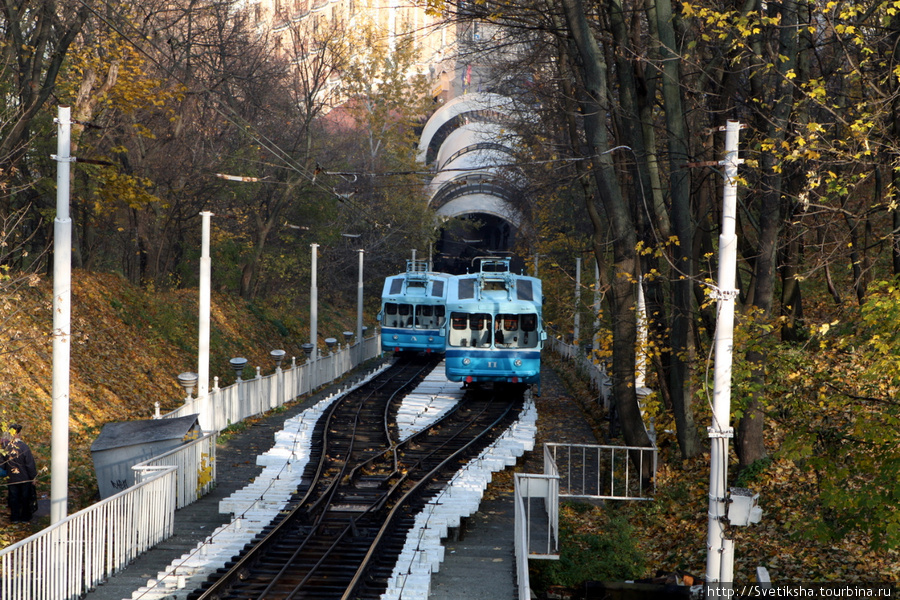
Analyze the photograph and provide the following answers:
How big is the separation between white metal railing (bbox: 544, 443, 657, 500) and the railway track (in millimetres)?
2048

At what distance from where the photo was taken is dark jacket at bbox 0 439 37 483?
1188 centimetres

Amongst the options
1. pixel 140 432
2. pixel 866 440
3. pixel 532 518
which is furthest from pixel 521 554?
pixel 140 432

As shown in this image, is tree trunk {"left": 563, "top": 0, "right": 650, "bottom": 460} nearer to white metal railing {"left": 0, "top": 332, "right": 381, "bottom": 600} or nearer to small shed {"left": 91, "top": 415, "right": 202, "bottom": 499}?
white metal railing {"left": 0, "top": 332, "right": 381, "bottom": 600}

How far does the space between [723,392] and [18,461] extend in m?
9.23

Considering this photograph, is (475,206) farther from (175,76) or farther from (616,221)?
(616,221)

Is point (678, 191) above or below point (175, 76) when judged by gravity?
below

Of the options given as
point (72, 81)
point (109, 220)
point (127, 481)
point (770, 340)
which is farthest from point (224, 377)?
point (770, 340)

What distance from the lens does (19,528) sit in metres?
12.2

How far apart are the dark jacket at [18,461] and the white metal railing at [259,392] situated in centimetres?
404

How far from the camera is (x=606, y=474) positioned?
17125 mm

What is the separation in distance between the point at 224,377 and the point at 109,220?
25.1 ft

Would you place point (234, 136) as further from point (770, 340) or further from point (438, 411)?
point (770, 340)

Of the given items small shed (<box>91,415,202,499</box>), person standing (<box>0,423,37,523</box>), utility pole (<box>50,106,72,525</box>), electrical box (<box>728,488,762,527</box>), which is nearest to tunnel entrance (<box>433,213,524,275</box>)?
small shed (<box>91,415,202,499</box>)

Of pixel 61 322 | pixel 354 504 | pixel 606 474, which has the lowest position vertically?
pixel 606 474
